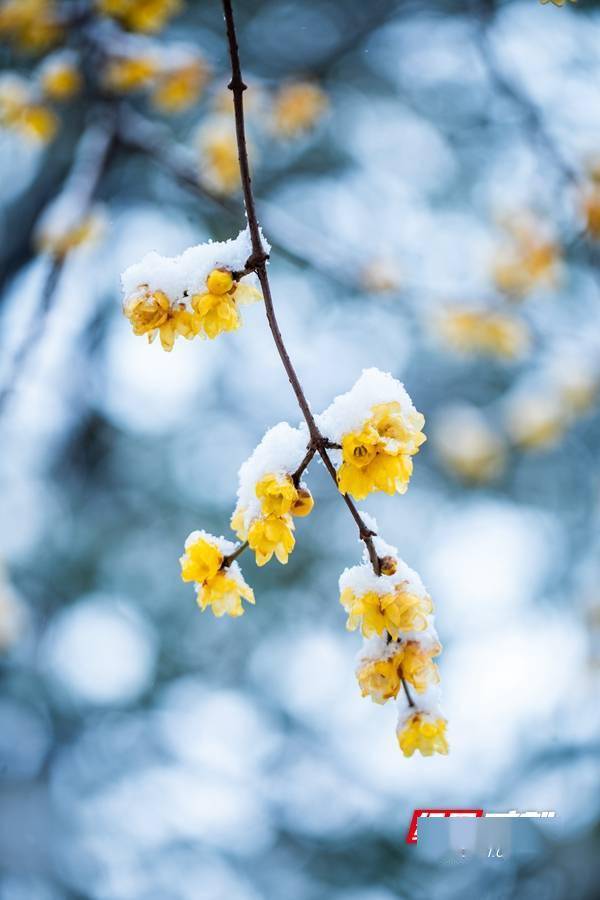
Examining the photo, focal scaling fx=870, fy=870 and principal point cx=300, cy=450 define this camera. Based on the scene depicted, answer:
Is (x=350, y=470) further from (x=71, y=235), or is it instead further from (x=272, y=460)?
(x=71, y=235)

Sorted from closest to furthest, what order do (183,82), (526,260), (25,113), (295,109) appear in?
1. (25,113)
2. (183,82)
3. (295,109)
4. (526,260)

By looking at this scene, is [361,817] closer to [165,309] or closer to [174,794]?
[174,794]

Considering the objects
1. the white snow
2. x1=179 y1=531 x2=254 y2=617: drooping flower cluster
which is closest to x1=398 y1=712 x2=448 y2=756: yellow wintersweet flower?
x1=179 y1=531 x2=254 y2=617: drooping flower cluster

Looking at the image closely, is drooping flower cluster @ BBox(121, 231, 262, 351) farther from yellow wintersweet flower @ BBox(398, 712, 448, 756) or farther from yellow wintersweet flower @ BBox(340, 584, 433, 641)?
yellow wintersweet flower @ BBox(398, 712, 448, 756)

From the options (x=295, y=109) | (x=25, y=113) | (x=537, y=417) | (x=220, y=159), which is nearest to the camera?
(x=25, y=113)

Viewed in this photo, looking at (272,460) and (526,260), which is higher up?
(526,260)

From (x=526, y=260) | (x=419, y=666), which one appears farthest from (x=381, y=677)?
(x=526, y=260)
